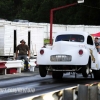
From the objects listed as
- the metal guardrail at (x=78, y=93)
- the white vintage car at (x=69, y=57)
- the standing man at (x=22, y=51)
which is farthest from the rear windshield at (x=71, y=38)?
the metal guardrail at (x=78, y=93)

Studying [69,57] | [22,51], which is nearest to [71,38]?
[69,57]

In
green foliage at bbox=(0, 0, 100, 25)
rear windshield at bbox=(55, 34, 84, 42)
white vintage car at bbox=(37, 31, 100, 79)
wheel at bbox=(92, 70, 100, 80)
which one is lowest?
wheel at bbox=(92, 70, 100, 80)

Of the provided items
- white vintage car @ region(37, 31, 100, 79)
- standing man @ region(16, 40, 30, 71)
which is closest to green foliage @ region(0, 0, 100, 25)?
standing man @ region(16, 40, 30, 71)

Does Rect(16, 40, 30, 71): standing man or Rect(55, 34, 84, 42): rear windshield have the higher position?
Rect(55, 34, 84, 42): rear windshield

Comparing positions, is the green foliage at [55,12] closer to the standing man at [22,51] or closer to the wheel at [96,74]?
the standing man at [22,51]

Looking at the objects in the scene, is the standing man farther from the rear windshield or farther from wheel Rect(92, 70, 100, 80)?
wheel Rect(92, 70, 100, 80)

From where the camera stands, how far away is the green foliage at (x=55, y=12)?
72.5 m

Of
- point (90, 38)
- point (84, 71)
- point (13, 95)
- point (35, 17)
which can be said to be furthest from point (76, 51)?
point (35, 17)

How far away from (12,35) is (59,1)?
1993 inches

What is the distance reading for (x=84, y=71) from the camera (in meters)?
14.0

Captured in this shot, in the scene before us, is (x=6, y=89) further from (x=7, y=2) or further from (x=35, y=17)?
(x=7, y=2)

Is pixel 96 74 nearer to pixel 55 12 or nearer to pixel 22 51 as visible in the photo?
pixel 22 51

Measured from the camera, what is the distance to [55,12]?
286ft

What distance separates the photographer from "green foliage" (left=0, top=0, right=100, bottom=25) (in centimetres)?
7250
